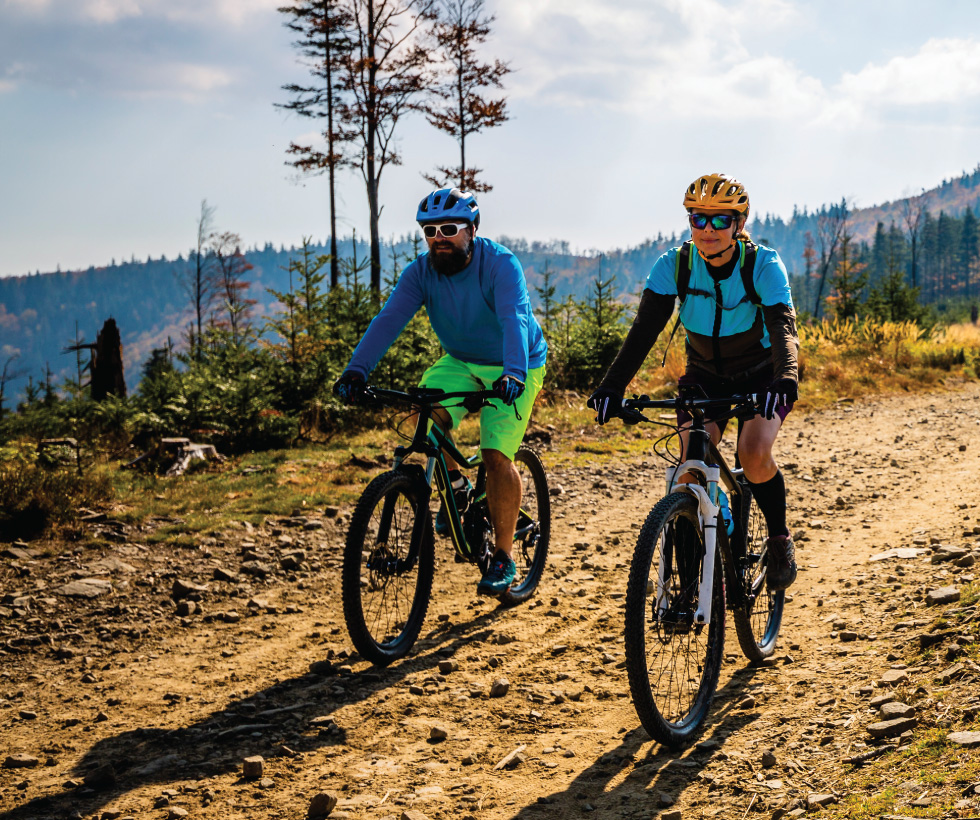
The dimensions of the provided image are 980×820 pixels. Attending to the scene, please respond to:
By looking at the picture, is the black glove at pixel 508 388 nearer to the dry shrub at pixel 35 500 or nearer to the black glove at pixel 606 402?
the black glove at pixel 606 402

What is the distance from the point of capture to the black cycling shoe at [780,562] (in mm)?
4090

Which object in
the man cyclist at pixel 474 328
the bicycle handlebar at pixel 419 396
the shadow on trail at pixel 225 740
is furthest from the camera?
the man cyclist at pixel 474 328

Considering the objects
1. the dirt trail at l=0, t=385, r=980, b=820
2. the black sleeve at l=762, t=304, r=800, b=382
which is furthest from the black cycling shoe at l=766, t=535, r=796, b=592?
the black sleeve at l=762, t=304, r=800, b=382

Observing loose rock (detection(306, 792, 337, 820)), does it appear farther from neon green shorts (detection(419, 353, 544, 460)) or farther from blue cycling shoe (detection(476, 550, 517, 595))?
neon green shorts (detection(419, 353, 544, 460))

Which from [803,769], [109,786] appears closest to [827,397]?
[803,769]

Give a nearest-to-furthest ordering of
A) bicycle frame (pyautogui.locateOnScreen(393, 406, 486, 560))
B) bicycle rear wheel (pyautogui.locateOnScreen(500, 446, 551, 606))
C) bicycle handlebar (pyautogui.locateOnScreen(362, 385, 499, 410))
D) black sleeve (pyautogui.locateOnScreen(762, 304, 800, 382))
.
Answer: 1. black sleeve (pyautogui.locateOnScreen(762, 304, 800, 382))
2. bicycle handlebar (pyautogui.locateOnScreen(362, 385, 499, 410))
3. bicycle frame (pyautogui.locateOnScreen(393, 406, 486, 560))
4. bicycle rear wheel (pyautogui.locateOnScreen(500, 446, 551, 606))

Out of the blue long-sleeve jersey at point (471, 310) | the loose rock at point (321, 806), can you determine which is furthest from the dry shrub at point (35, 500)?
the loose rock at point (321, 806)

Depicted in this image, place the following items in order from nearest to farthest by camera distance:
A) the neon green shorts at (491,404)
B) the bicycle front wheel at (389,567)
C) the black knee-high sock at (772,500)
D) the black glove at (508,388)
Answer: the black knee-high sock at (772,500) → the bicycle front wheel at (389,567) → the black glove at (508,388) → the neon green shorts at (491,404)

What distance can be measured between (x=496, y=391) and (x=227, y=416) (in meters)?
7.73

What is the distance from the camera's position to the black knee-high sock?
4.04 metres

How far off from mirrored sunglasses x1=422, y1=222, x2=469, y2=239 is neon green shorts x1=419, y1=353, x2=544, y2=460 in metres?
0.80

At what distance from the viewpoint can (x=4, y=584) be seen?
5570mm

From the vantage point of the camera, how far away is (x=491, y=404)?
15.9ft

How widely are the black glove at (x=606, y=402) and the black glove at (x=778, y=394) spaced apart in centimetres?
63
